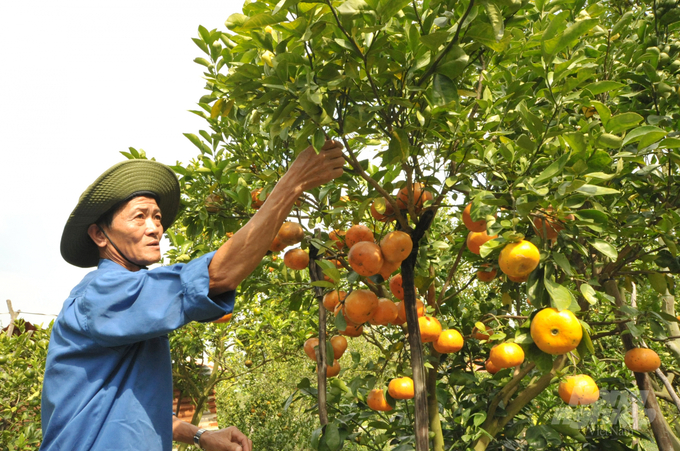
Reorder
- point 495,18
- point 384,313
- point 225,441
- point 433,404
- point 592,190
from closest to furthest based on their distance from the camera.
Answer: point 495,18
point 592,190
point 225,441
point 384,313
point 433,404

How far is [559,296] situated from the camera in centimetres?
127

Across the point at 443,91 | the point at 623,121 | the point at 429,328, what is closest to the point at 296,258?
the point at 429,328

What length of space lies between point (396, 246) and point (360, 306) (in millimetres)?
265

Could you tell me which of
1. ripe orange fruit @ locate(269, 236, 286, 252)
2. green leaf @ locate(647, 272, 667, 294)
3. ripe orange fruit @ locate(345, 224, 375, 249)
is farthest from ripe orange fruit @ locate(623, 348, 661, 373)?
ripe orange fruit @ locate(269, 236, 286, 252)

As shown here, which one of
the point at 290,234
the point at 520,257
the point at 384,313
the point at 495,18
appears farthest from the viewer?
the point at 290,234

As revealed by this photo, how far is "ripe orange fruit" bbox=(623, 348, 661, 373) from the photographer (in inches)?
84.0

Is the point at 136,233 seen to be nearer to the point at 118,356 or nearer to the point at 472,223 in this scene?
the point at 118,356

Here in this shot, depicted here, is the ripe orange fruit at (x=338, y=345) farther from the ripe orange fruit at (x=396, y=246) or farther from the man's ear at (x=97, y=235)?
the man's ear at (x=97, y=235)

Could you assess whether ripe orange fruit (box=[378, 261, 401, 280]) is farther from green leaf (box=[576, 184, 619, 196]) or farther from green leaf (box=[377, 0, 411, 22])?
green leaf (box=[377, 0, 411, 22])

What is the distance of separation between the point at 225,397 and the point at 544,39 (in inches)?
348

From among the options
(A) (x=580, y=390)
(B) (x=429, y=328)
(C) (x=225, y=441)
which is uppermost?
(B) (x=429, y=328)

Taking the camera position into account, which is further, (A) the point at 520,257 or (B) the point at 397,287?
(B) the point at 397,287

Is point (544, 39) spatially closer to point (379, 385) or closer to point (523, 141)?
→ point (523, 141)

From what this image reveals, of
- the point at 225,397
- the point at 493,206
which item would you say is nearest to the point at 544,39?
the point at 493,206
